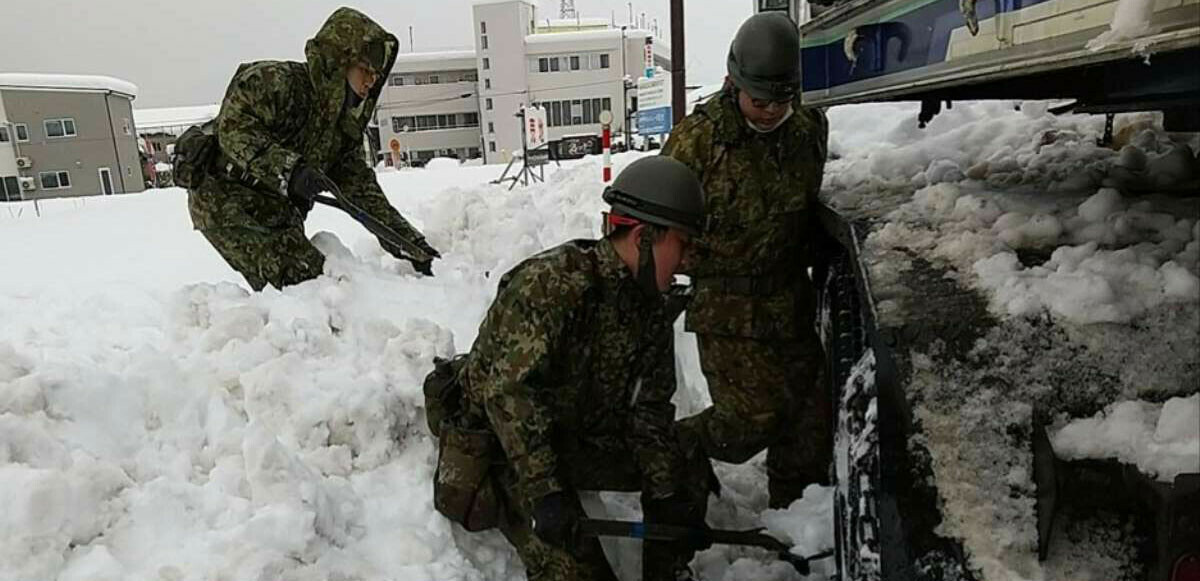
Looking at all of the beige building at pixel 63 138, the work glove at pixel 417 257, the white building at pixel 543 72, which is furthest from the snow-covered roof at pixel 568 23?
the work glove at pixel 417 257

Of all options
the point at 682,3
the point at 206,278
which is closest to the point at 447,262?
the point at 206,278

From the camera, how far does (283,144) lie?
4168mm

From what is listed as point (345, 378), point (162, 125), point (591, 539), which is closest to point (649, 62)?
point (345, 378)

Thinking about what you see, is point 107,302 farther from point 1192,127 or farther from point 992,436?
point 1192,127

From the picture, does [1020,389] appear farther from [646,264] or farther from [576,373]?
[576,373]

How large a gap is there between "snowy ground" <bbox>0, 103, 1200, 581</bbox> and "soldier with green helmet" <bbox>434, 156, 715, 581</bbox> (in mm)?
254

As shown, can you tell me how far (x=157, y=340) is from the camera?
356 centimetres

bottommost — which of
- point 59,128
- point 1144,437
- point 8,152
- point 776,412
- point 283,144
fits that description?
point 776,412

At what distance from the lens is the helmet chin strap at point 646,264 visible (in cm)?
246

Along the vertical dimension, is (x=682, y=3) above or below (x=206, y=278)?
above

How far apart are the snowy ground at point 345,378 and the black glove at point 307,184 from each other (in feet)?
1.21

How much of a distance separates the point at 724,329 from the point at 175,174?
2.70 meters

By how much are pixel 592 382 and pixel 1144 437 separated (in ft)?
Answer: 5.60

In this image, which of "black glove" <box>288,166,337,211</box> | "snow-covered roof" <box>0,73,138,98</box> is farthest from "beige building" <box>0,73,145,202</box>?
"black glove" <box>288,166,337,211</box>
